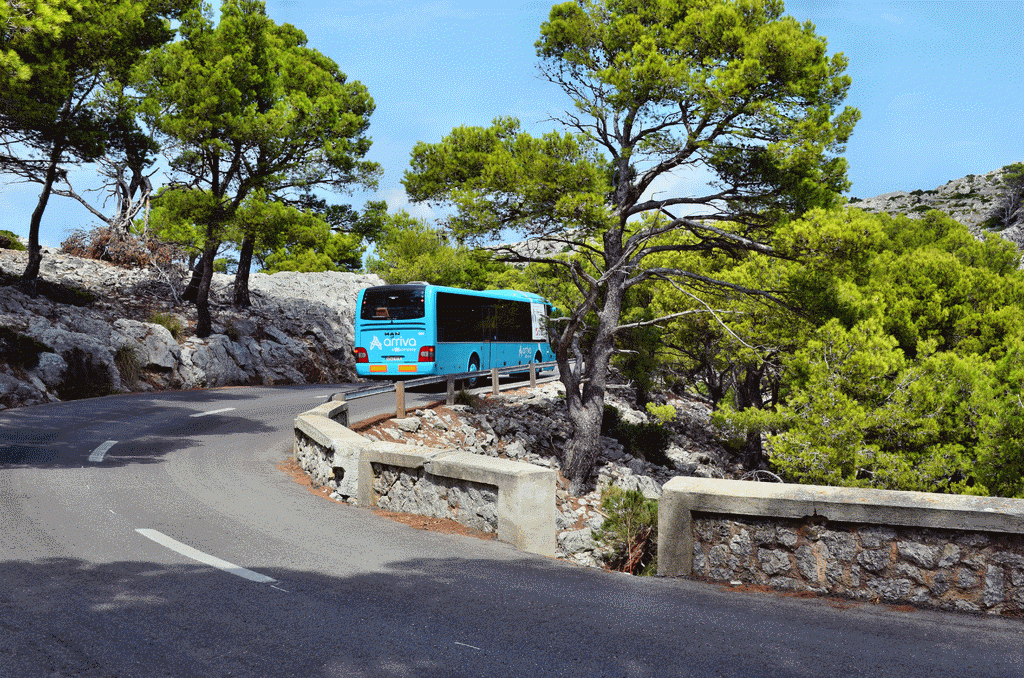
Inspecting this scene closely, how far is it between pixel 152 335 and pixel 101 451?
42.7ft

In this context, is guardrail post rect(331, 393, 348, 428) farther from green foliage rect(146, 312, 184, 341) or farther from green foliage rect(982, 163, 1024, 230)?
green foliage rect(982, 163, 1024, 230)

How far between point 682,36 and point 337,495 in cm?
1360

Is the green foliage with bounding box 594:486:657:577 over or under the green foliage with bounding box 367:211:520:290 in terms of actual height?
under

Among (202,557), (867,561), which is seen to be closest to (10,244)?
(202,557)

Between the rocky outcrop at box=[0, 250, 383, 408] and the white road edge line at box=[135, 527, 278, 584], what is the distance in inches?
506

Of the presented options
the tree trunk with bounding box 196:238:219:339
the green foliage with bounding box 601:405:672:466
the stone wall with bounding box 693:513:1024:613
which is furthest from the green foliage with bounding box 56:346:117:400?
the stone wall with bounding box 693:513:1024:613

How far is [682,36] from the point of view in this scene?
16953 mm

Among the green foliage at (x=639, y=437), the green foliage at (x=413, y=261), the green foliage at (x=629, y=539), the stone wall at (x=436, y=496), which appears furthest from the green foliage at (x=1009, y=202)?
the stone wall at (x=436, y=496)

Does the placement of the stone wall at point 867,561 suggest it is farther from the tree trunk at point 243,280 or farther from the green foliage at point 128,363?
the tree trunk at point 243,280

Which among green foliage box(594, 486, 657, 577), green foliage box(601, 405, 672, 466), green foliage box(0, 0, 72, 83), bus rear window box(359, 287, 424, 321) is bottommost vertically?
green foliage box(601, 405, 672, 466)

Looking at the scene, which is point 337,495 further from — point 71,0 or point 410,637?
point 71,0

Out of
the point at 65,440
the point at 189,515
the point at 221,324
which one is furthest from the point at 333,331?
the point at 189,515

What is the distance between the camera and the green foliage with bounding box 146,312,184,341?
2480 centimetres

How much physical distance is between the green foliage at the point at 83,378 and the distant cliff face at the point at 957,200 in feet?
321
